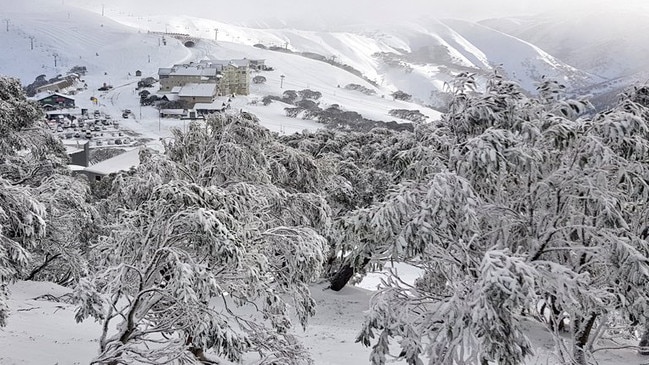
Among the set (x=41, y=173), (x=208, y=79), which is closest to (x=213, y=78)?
(x=208, y=79)

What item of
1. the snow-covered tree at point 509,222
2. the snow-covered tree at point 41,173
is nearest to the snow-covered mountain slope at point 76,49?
the snow-covered tree at point 41,173

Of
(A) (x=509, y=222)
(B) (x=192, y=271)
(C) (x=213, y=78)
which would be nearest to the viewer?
(B) (x=192, y=271)

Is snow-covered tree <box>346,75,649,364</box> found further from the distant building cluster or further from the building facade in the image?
the building facade

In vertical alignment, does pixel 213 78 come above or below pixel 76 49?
above

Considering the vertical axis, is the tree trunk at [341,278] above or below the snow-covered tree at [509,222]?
below

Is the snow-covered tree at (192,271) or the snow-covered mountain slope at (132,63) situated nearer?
the snow-covered tree at (192,271)

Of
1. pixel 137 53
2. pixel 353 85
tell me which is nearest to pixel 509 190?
pixel 353 85

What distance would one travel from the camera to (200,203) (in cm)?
707

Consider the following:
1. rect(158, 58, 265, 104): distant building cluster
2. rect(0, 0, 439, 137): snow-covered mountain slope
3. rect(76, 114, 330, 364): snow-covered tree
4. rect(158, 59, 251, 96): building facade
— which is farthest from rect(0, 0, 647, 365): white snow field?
rect(158, 58, 265, 104): distant building cluster

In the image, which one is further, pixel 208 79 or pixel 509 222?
pixel 208 79

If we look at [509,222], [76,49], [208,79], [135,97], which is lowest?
[76,49]

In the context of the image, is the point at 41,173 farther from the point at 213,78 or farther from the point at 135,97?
the point at 213,78

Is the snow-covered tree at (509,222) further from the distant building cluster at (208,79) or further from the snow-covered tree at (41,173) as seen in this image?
the distant building cluster at (208,79)

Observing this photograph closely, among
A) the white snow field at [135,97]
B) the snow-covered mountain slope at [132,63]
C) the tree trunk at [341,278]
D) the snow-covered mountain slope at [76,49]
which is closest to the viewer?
the white snow field at [135,97]
